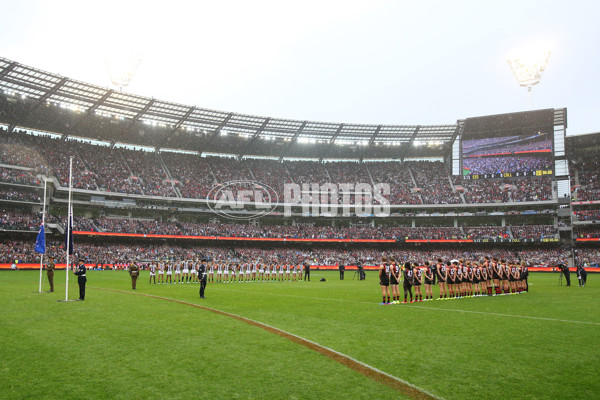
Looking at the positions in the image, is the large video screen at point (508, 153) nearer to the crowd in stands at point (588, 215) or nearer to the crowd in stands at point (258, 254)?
Answer: the crowd in stands at point (588, 215)

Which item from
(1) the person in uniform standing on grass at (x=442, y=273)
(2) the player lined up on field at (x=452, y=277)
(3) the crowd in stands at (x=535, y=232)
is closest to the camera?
(2) the player lined up on field at (x=452, y=277)

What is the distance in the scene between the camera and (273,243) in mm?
70750

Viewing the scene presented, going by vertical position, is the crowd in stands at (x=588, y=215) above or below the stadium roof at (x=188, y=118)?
below

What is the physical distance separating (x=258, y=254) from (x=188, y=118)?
22.3m

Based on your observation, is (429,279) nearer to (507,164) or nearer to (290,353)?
(290,353)

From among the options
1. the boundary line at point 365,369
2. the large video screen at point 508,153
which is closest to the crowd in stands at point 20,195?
the boundary line at point 365,369

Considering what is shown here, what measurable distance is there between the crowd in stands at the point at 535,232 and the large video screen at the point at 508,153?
8.12 meters

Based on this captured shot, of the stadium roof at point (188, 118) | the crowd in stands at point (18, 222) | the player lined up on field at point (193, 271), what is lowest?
the player lined up on field at point (193, 271)

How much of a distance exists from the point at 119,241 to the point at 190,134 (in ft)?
67.4

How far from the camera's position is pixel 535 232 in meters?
65.8

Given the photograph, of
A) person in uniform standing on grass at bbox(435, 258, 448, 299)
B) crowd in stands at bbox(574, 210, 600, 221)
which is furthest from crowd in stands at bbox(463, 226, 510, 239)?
person in uniform standing on grass at bbox(435, 258, 448, 299)

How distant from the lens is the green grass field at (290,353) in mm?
6793

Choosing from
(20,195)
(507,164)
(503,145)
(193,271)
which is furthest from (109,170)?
(507,164)

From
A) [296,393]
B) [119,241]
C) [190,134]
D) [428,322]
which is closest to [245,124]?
[190,134]
